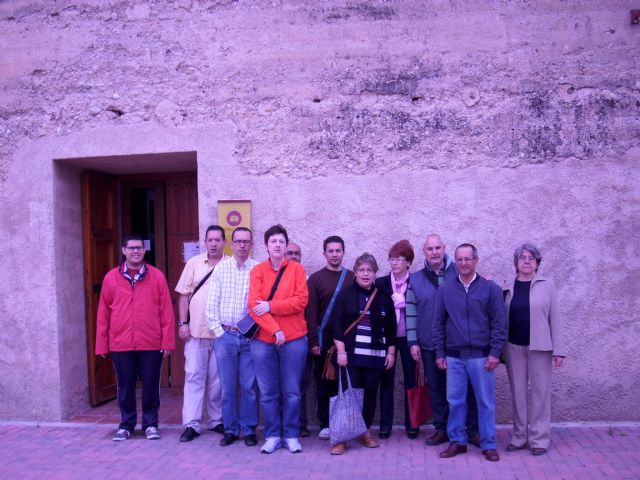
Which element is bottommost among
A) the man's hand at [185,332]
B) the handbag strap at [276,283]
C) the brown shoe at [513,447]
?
the brown shoe at [513,447]

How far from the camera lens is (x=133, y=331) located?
5875 millimetres

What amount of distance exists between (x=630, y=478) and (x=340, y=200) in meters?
3.37

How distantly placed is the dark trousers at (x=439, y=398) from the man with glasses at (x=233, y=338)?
5.07 feet

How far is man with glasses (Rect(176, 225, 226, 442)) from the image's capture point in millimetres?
5984

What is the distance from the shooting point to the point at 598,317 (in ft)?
19.6

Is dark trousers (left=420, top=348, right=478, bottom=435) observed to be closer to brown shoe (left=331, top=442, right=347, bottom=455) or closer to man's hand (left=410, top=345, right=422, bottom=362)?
man's hand (left=410, top=345, right=422, bottom=362)

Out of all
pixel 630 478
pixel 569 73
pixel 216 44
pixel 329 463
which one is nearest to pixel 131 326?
pixel 329 463

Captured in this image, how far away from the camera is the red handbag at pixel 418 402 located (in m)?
5.67

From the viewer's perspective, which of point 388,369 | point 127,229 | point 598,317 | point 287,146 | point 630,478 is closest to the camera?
point 630,478

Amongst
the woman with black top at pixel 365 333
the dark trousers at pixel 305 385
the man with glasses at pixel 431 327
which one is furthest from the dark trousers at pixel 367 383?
the dark trousers at pixel 305 385

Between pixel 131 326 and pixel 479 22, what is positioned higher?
pixel 479 22

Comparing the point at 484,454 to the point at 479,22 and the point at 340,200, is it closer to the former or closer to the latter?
the point at 340,200

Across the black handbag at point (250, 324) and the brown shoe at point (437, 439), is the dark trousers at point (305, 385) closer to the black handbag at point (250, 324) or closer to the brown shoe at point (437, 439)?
the black handbag at point (250, 324)

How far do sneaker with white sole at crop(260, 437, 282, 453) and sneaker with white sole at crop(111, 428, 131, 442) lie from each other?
138 centimetres
